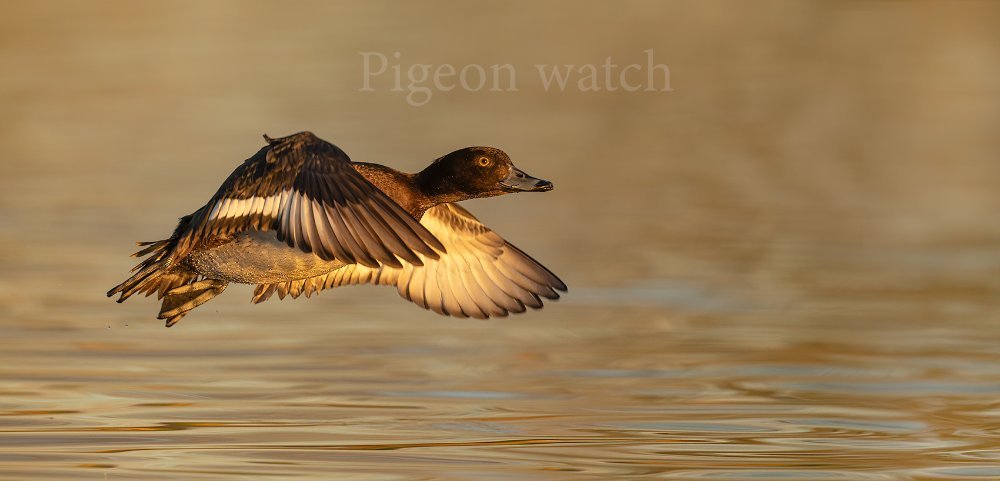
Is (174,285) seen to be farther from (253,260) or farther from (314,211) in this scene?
(314,211)

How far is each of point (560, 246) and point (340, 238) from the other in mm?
7928

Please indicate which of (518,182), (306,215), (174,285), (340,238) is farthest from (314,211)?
(518,182)

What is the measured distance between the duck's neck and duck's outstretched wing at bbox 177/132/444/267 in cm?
72

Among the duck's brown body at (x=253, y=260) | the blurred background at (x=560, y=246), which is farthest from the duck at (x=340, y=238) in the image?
the blurred background at (x=560, y=246)

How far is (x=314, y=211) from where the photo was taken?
317 inches

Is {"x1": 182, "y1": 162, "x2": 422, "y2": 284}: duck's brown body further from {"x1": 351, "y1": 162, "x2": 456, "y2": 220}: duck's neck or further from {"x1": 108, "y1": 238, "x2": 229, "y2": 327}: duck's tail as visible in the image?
{"x1": 351, "y1": 162, "x2": 456, "y2": 220}: duck's neck

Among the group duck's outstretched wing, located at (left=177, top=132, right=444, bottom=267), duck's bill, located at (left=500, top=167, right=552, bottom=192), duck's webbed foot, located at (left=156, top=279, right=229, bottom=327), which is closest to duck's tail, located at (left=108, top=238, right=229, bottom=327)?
duck's webbed foot, located at (left=156, top=279, right=229, bottom=327)

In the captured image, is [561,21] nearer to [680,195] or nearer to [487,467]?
[680,195]

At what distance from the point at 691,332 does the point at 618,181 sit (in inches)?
279

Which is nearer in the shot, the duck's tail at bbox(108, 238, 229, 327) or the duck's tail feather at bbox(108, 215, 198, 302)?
the duck's tail feather at bbox(108, 215, 198, 302)

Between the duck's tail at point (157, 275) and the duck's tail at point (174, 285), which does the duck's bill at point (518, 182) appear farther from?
the duck's tail at point (157, 275)

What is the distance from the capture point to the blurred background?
9.38m

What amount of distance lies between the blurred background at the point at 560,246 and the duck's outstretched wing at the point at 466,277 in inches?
24.6

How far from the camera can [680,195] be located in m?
18.8
